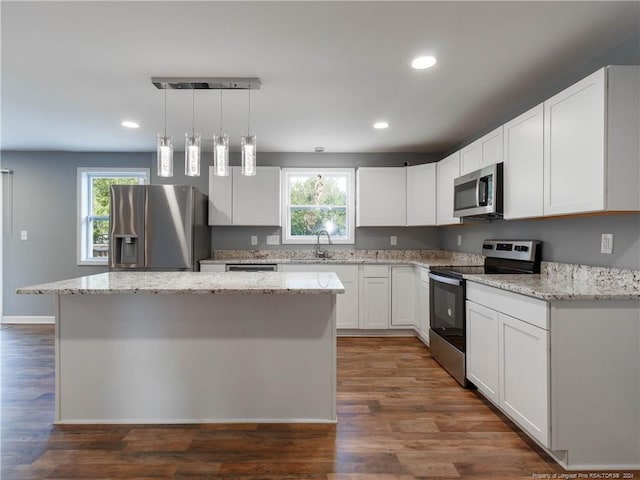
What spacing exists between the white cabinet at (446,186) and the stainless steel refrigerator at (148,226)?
279cm

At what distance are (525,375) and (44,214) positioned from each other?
570 cm

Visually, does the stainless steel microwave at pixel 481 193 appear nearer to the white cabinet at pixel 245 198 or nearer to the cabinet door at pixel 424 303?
the cabinet door at pixel 424 303

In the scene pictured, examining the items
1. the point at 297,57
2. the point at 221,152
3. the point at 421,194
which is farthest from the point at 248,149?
the point at 421,194

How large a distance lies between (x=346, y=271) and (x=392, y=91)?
6.80 feet

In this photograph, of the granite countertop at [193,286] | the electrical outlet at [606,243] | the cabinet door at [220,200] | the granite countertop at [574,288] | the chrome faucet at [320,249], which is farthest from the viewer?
the chrome faucet at [320,249]

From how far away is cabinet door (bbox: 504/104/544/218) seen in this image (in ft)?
7.31

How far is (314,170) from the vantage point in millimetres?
4562

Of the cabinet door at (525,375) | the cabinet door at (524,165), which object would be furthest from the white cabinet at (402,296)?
the cabinet door at (525,375)

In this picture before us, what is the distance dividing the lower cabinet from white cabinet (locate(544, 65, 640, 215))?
2.14 ft

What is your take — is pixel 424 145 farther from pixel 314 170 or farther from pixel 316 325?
pixel 316 325

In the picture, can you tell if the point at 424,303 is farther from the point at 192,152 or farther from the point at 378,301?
the point at 192,152

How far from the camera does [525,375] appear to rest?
1.90 metres

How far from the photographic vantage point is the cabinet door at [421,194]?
13.2ft

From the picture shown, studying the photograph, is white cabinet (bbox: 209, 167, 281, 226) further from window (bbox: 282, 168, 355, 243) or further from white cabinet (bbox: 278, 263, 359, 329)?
white cabinet (bbox: 278, 263, 359, 329)
